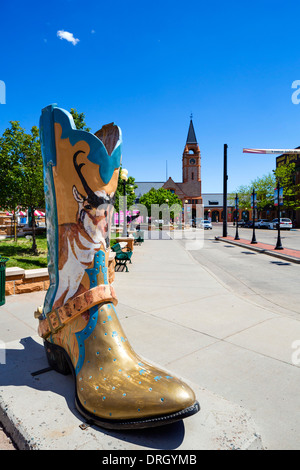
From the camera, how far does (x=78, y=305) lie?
6.63 ft

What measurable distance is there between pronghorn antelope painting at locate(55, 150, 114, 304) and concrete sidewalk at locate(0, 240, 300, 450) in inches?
28.0

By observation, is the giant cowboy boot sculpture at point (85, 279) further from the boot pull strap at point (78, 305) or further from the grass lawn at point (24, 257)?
the grass lawn at point (24, 257)

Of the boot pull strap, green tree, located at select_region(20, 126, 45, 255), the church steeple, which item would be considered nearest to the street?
the boot pull strap

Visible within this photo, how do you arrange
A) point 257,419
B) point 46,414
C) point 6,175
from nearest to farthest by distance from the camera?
point 46,414, point 257,419, point 6,175

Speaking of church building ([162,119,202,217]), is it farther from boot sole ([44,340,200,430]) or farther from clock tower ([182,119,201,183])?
boot sole ([44,340,200,430])

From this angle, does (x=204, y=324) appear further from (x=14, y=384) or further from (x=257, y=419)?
(x=14, y=384)

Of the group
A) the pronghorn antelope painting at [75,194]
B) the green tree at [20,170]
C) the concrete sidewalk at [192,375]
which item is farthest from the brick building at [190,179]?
the pronghorn antelope painting at [75,194]

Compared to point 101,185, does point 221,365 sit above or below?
below

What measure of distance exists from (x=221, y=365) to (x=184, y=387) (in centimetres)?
145

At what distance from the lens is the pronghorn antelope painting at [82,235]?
6.96 feet

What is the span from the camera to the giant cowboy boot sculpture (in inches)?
67.9

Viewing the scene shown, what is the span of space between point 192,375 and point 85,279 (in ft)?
4.65
